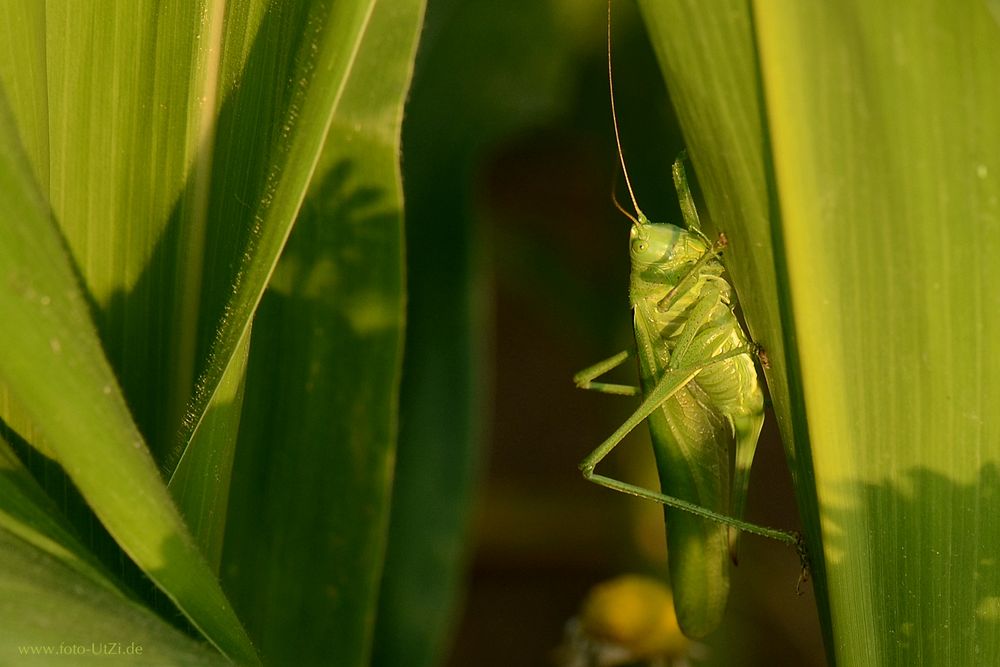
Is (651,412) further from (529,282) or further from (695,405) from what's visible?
(529,282)

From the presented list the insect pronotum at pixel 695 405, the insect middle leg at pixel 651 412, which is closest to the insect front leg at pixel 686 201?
the insect pronotum at pixel 695 405

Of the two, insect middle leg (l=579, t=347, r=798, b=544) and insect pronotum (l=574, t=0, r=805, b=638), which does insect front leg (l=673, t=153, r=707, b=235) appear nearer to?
insect pronotum (l=574, t=0, r=805, b=638)

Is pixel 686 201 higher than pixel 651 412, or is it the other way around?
pixel 686 201

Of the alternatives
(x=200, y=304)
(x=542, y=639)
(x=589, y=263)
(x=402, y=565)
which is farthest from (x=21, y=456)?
(x=542, y=639)

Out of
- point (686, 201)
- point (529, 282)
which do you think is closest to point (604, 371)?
point (686, 201)

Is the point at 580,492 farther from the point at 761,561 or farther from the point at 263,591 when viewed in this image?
the point at 263,591
